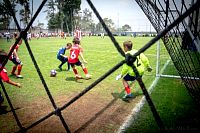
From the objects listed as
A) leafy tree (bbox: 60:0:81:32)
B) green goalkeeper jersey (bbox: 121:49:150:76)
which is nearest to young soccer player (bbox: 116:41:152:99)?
green goalkeeper jersey (bbox: 121:49:150:76)

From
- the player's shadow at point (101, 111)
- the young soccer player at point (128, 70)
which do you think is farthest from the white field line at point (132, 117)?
the player's shadow at point (101, 111)

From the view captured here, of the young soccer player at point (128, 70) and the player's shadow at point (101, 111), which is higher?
the young soccer player at point (128, 70)

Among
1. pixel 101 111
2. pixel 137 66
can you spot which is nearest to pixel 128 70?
pixel 137 66

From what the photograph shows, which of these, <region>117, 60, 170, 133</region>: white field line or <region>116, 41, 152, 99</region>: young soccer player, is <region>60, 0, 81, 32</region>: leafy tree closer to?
<region>116, 41, 152, 99</region>: young soccer player

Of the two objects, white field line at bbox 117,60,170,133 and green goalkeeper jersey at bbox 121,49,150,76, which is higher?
green goalkeeper jersey at bbox 121,49,150,76

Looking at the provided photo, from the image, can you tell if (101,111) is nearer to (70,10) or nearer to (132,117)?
(132,117)

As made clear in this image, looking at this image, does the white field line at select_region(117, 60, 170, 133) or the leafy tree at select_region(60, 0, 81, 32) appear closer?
the white field line at select_region(117, 60, 170, 133)

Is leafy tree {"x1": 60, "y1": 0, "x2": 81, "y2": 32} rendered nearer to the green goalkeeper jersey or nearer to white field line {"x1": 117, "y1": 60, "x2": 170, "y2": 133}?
the green goalkeeper jersey

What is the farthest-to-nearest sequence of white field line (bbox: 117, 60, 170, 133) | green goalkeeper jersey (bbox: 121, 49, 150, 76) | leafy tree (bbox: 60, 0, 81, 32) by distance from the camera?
leafy tree (bbox: 60, 0, 81, 32)
green goalkeeper jersey (bbox: 121, 49, 150, 76)
white field line (bbox: 117, 60, 170, 133)

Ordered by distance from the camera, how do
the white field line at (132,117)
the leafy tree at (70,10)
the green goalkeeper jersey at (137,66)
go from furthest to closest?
the leafy tree at (70,10)
the green goalkeeper jersey at (137,66)
the white field line at (132,117)

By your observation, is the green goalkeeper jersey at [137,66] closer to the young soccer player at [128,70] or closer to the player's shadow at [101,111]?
the young soccer player at [128,70]

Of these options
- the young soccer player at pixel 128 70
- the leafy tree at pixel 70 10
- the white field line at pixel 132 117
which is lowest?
the white field line at pixel 132 117

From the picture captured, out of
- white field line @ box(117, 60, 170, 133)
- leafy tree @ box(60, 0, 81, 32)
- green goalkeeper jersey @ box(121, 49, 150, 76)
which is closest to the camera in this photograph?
white field line @ box(117, 60, 170, 133)

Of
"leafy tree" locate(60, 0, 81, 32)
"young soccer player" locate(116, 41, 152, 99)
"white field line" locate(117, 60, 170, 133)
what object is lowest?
"white field line" locate(117, 60, 170, 133)
